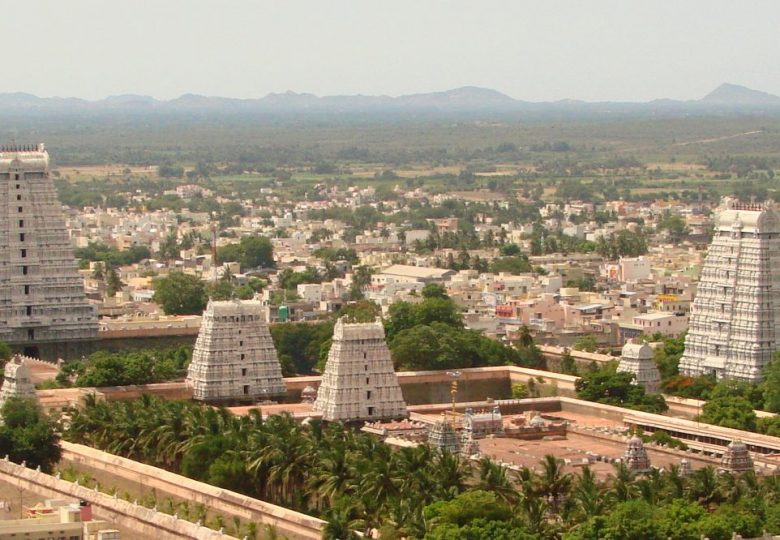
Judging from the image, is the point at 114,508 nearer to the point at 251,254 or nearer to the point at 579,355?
the point at 579,355

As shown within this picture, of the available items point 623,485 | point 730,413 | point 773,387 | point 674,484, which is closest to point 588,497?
point 623,485

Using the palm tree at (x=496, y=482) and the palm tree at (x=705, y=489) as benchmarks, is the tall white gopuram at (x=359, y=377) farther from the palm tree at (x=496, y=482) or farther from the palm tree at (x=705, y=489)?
the palm tree at (x=705, y=489)

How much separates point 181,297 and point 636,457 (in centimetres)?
5451

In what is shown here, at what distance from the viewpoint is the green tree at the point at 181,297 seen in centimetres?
12338

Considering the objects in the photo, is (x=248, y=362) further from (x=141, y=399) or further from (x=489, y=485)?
(x=489, y=485)

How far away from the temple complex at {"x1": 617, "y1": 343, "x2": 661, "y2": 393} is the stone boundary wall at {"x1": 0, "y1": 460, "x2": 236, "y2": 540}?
23909 millimetres

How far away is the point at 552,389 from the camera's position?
9231 centimetres

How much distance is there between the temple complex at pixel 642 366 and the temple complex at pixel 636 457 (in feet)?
58.3

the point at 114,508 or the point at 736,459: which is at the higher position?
the point at 736,459

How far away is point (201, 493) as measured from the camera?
70.4 m

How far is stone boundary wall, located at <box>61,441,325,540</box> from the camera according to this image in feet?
214

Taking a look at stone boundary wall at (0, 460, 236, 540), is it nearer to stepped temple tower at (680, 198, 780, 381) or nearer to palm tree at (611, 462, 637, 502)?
palm tree at (611, 462, 637, 502)

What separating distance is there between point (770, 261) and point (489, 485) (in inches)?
1210

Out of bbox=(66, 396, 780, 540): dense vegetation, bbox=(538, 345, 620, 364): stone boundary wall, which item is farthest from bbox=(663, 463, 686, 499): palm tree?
bbox=(538, 345, 620, 364): stone boundary wall
